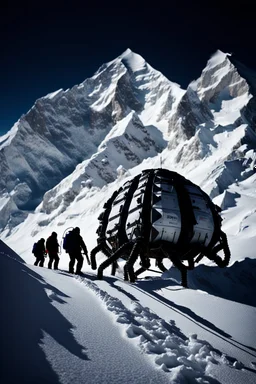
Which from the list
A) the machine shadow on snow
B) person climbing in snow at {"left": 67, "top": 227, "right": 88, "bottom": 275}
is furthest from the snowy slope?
person climbing in snow at {"left": 67, "top": 227, "right": 88, "bottom": 275}

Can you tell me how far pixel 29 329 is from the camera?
4336 millimetres

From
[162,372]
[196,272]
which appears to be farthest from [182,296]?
[196,272]

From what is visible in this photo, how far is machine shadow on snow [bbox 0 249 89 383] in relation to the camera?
3.14 metres

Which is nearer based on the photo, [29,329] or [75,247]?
[29,329]

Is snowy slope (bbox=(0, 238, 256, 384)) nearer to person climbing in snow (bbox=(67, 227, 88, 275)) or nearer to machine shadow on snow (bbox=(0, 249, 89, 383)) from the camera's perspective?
machine shadow on snow (bbox=(0, 249, 89, 383))

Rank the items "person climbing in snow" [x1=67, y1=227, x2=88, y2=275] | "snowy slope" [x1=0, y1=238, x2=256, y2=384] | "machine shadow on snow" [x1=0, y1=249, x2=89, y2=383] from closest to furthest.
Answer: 1. "machine shadow on snow" [x1=0, y1=249, x2=89, y2=383]
2. "snowy slope" [x1=0, y1=238, x2=256, y2=384]
3. "person climbing in snow" [x1=67, y1=227, x2=88, y2=275]

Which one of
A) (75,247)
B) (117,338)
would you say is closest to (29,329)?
(117,338)

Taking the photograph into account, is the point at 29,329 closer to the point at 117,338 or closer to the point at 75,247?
the point at 117,338

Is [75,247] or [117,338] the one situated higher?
[117,338]

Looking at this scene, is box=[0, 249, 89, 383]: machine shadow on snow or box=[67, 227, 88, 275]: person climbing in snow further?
box=[67, 227, 88, 275]: person climbing in snow

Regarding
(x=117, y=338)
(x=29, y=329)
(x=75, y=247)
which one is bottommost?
(x=75, y=247)

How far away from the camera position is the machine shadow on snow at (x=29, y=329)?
3.14 meters

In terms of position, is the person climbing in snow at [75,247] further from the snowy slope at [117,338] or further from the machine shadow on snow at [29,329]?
the machine shadow on snow at [29,329]

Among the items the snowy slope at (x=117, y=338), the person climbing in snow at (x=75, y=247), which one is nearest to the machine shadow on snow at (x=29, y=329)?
the snowy slope at (x=117, y=338)
